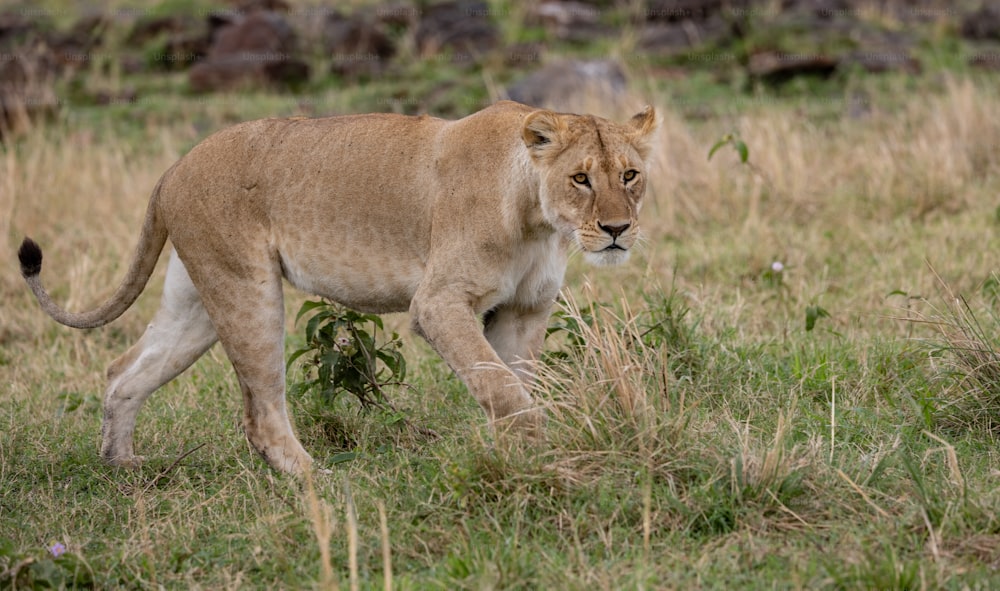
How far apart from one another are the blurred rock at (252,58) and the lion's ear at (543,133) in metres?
9.58

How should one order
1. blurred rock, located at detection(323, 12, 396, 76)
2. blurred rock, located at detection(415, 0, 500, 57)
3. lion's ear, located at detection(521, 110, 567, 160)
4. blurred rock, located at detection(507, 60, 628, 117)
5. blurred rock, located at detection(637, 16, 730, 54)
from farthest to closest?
blurred rock, located at detection(415, 0, 500, 57), blurred rock, located at detection(637, 16, 730, 54), blurred rock, located at detection(323, 12, 396, 76), blurred rock, located at detection(507, 60, 628, 117), lion's ear, located at detection(521, 110, 567, 160)

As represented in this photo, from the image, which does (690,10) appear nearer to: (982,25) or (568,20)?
(568,20)

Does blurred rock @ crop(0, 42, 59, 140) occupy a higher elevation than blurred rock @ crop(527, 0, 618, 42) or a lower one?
higher

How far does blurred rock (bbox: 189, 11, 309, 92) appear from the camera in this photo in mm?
13148

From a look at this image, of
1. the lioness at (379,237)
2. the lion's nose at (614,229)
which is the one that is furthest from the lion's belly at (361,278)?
the lion's nose at (614,229)

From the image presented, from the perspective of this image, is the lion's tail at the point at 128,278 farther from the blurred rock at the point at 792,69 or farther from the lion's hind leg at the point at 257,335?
the blurred rock at the point at 792,69

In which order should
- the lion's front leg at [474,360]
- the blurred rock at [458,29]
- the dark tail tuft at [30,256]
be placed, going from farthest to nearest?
1. the blurred rock at [458,29]
2. the dark tail tuft at [30,256]
3. the lion's front leg at [474,360]

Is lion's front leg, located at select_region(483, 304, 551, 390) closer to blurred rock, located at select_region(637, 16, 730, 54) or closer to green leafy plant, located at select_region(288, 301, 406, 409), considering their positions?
green leafy plant, located at select_region(288, 301, 406, 409)

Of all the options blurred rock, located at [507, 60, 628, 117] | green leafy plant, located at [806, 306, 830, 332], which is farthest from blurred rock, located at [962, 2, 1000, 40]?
green leafy plant, located at [806, 306, 830, 332]

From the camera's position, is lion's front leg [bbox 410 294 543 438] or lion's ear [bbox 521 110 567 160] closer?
lion's front leg [bbox 410 294 543 438]

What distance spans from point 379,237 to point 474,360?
2.09 feet

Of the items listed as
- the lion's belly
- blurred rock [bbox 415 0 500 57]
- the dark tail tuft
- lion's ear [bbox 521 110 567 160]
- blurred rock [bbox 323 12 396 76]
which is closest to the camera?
lion's ear [bbox 521 110 567 160]

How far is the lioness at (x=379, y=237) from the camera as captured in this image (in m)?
3.89

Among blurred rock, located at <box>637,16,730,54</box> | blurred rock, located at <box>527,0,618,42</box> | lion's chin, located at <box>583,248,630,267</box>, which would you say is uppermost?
lion's chin, located at <box>583,248,630,267</box>
